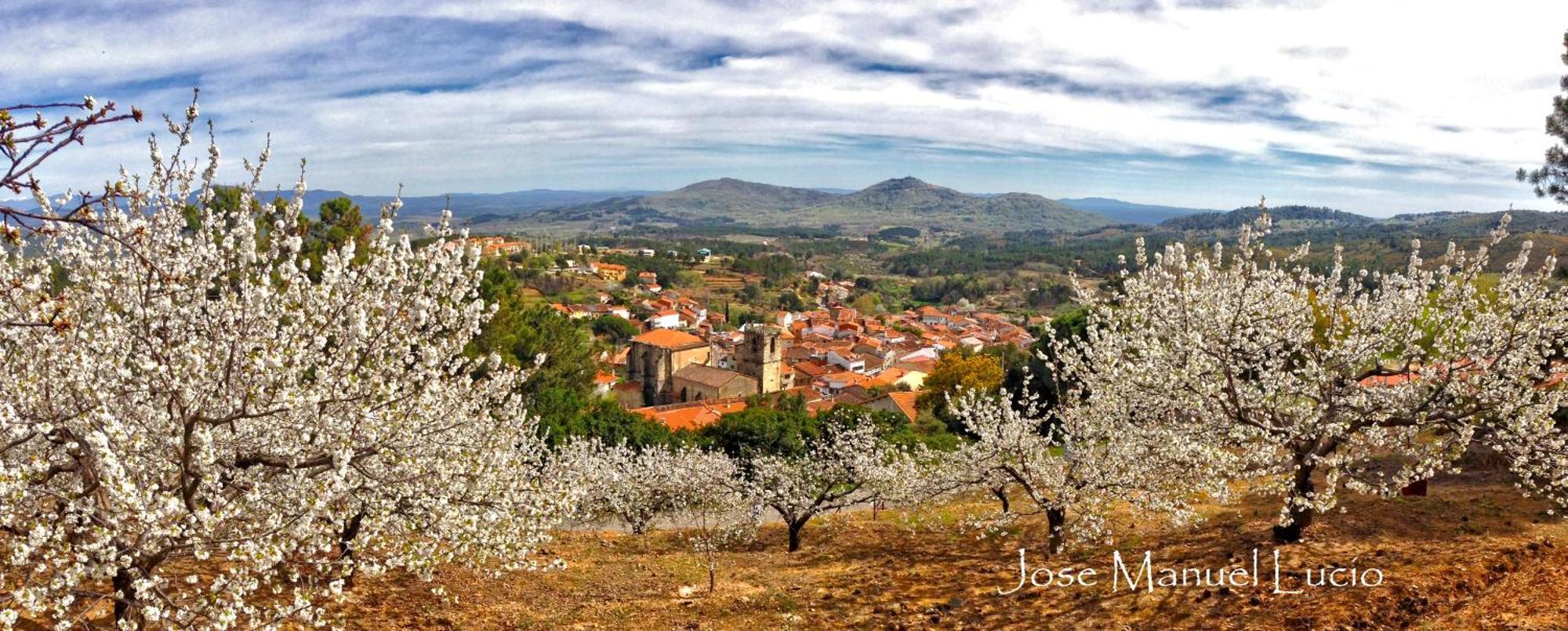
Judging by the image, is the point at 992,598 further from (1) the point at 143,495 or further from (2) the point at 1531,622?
(1) the point at 143,495

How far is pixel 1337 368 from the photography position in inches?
472

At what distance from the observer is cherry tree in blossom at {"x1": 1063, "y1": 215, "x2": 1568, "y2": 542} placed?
11008 mm

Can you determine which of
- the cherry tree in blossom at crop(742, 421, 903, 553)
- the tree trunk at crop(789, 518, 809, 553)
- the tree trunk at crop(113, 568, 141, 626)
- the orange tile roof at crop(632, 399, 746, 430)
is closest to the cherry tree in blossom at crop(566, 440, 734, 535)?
the cherry tree in blossom at crop(742, 421, 903, 553)

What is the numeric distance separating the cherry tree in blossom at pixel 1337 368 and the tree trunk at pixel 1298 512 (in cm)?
3

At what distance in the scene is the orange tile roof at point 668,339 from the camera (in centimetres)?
7212

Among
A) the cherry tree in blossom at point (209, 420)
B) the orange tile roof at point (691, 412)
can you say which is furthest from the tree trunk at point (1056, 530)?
the orange tile roof at point (691, 412)

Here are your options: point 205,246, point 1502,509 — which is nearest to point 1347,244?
point 1502,509

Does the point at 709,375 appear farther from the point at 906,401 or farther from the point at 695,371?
the point at 906,401

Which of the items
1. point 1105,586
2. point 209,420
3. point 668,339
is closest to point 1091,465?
point 1105,586

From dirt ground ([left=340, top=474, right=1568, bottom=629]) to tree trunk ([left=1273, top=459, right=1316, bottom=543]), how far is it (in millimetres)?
303

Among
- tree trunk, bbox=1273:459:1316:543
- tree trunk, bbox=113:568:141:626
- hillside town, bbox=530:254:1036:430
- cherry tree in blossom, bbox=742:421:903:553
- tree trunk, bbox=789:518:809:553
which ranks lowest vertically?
hillside town, bbox=530:254:1036:430

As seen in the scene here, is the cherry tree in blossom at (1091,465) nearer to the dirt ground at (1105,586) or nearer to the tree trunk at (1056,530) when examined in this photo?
the tree trunk at (1056,530)

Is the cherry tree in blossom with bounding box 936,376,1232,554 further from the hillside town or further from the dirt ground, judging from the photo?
the hillside town

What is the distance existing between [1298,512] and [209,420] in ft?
48.4
